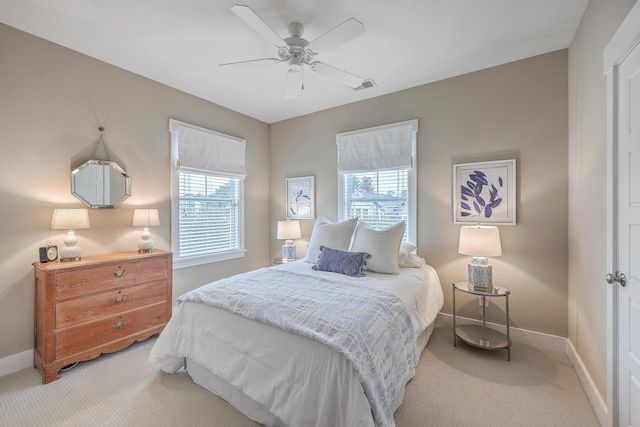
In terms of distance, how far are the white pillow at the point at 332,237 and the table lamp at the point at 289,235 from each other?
29.6 inches

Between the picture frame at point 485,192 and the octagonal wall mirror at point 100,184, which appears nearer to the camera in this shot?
the octagonal wall mirror at point 100,184

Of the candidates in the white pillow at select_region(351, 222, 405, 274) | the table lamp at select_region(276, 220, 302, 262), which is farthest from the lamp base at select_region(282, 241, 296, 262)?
the white pillow at select_region(351, 222, 405, 274)

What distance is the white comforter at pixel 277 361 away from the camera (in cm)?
138

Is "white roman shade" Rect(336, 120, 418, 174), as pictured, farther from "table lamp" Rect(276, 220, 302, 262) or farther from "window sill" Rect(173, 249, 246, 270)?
"window sill" Rect(173, 249, 246, 270)

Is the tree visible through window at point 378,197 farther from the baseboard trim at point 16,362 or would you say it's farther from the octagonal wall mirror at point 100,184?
the baseboard trim at point 16,362

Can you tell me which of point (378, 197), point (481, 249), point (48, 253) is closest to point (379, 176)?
point (378, 197)

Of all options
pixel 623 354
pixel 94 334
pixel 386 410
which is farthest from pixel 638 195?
pixel 94 334

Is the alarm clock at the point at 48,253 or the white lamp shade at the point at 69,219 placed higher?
the white lamp shade at the point at 69,219

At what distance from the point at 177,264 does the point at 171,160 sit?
1.29 meters

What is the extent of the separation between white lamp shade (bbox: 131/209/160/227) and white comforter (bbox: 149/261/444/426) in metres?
1.21

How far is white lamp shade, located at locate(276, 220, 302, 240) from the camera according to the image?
4.03m

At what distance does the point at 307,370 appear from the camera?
147 cm

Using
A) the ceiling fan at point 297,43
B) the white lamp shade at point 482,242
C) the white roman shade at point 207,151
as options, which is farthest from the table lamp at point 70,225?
the white lamp shade at point 482,242

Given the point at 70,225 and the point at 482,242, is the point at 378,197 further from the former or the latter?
the point at 70,225
